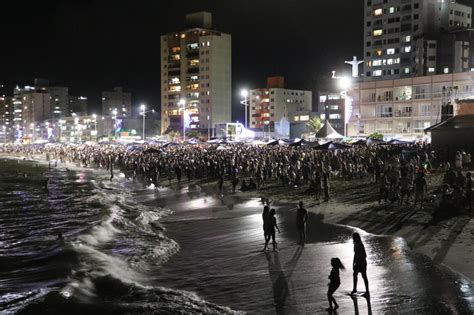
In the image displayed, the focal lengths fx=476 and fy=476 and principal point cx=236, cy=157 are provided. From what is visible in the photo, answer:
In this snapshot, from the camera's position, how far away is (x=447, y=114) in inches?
1446

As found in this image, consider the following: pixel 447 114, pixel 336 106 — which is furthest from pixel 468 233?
pixel 336 106

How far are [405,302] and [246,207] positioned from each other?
14.5 metres

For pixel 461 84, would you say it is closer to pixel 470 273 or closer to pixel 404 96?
pixel 404 96

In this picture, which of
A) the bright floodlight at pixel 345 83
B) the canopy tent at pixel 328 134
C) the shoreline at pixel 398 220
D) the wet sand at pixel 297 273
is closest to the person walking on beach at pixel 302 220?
the wet sand at pixel 297 273

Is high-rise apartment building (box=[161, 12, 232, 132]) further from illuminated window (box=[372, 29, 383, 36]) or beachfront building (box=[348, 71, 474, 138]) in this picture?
beachfront building (box=[348, 71, 474, 138])

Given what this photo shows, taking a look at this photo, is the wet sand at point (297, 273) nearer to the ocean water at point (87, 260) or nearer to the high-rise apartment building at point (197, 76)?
the ocean water at point (87, 260)

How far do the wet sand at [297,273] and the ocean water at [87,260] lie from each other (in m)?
0.71

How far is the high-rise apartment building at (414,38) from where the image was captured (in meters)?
89.9

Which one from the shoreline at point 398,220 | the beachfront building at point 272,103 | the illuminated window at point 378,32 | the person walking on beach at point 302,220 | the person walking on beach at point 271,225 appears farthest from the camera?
the beachfront building at point 272,103

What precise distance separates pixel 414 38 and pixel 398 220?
291ft

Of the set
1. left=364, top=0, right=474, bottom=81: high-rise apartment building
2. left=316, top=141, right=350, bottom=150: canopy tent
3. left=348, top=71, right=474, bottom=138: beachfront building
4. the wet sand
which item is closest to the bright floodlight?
left=348, top=71, right=474, bottom=138: beachfront building

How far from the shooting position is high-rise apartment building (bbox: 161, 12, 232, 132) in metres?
126

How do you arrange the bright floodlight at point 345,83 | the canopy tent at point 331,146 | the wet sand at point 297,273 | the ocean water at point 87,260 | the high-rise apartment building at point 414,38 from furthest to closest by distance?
the high-rise apartment building at point 414,38 < the bright floodlight at point 345,83 < the canopy tent at point 331,146 < the ocean water at point 87,260 < the wet sand at point 297,273

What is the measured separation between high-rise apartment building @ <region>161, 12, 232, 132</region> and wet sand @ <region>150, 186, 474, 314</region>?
104468 mm
